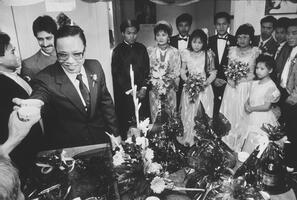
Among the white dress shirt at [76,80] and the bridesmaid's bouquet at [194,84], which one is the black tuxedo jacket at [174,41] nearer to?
the bridesmaid's bouquet at [194,84]

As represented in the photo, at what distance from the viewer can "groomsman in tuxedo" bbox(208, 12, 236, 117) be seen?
8.63 feet

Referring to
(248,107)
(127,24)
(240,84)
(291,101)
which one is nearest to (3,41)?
(127,24)

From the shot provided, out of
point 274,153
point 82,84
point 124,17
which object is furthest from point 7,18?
point 274,153

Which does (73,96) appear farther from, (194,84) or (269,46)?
(269,46)

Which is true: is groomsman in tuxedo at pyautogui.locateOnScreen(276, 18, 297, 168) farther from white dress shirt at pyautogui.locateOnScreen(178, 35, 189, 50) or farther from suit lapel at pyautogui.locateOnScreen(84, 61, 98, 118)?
suit lapel at pyautogui.locateOnScreen(84, 61, 98, 118)

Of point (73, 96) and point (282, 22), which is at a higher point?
point (282, 22)

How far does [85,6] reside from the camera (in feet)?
6.37

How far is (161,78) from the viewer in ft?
8.55

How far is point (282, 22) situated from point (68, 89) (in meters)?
2.19

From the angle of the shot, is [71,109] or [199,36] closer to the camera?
[71,109]

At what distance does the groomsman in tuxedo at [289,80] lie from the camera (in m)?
2.63

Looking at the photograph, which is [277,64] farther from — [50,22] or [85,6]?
[50,22]

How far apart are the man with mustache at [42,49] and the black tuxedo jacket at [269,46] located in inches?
79.0

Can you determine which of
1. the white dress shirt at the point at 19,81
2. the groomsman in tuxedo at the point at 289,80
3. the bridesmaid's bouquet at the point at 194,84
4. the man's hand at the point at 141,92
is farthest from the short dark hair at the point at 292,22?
the white dress shirt at the point at 19,81
